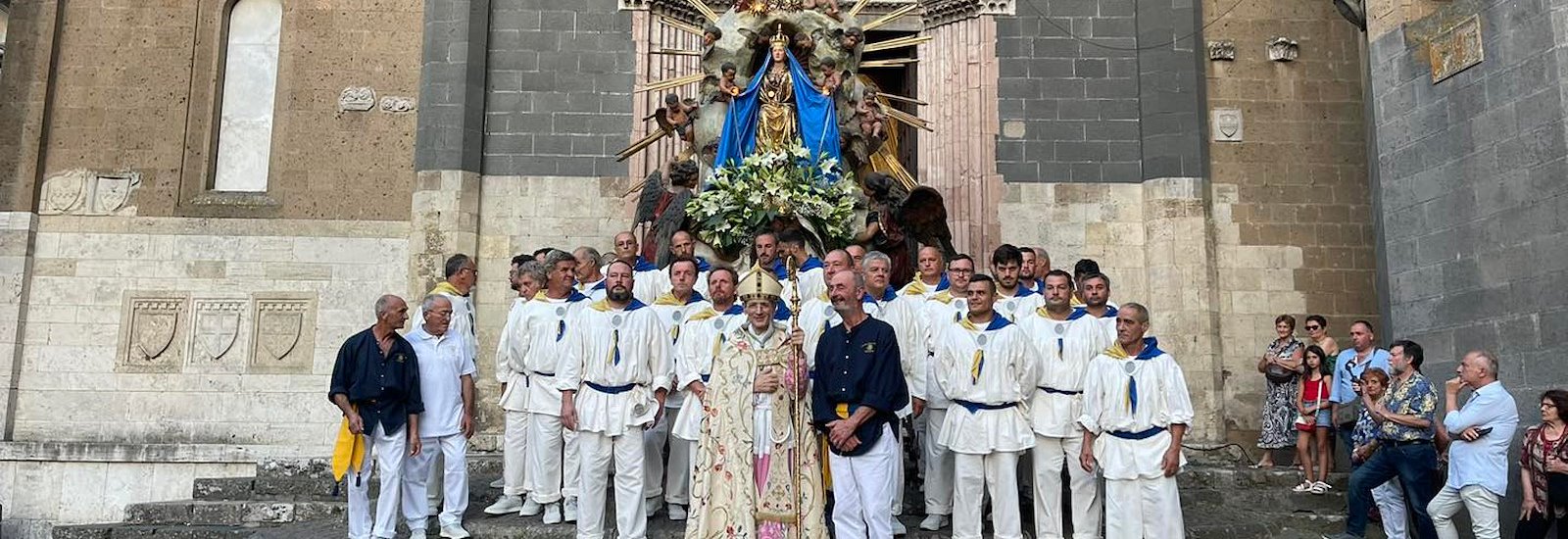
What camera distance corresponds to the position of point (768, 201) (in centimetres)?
1073

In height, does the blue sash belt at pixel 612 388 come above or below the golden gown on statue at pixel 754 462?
above

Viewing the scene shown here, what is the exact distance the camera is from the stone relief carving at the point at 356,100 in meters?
13.5

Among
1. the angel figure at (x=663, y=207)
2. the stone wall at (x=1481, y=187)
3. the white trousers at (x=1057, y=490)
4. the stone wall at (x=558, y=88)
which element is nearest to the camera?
the white trousers at (x=1057, y=490)

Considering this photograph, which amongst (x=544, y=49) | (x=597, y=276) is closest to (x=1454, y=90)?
(x=597, y=276)

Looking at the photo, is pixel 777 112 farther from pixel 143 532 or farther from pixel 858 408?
pixel 143 532

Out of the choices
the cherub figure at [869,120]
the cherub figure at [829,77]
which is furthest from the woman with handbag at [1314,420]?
the cherub figure at [829,77]

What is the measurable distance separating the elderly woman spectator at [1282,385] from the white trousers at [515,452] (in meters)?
6.60

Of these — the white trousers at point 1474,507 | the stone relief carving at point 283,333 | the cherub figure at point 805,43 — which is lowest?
the white trousers at point 1474,507

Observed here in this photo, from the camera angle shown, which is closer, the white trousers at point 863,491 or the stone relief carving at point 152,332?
the white trousers at point 863,491

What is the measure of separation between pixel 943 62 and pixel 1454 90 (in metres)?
5.62

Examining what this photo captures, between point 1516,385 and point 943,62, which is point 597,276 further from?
point 1516,385

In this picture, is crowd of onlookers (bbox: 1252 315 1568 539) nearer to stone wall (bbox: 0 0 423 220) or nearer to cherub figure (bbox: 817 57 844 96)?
cherub figure (bbox: 817 57 844 96)

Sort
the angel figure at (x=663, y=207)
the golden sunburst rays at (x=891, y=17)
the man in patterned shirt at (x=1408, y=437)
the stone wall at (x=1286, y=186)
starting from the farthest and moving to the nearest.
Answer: the golden sunburst rays at (x=891, y=17) → the stone wall at (x=1286, y=186) → the angel figure at (x=663, y=207) → the man in patterned shirt at (x=1408, y=437)

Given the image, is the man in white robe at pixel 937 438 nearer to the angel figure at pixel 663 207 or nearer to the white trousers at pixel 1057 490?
the white trousers at pixel 1057 490
